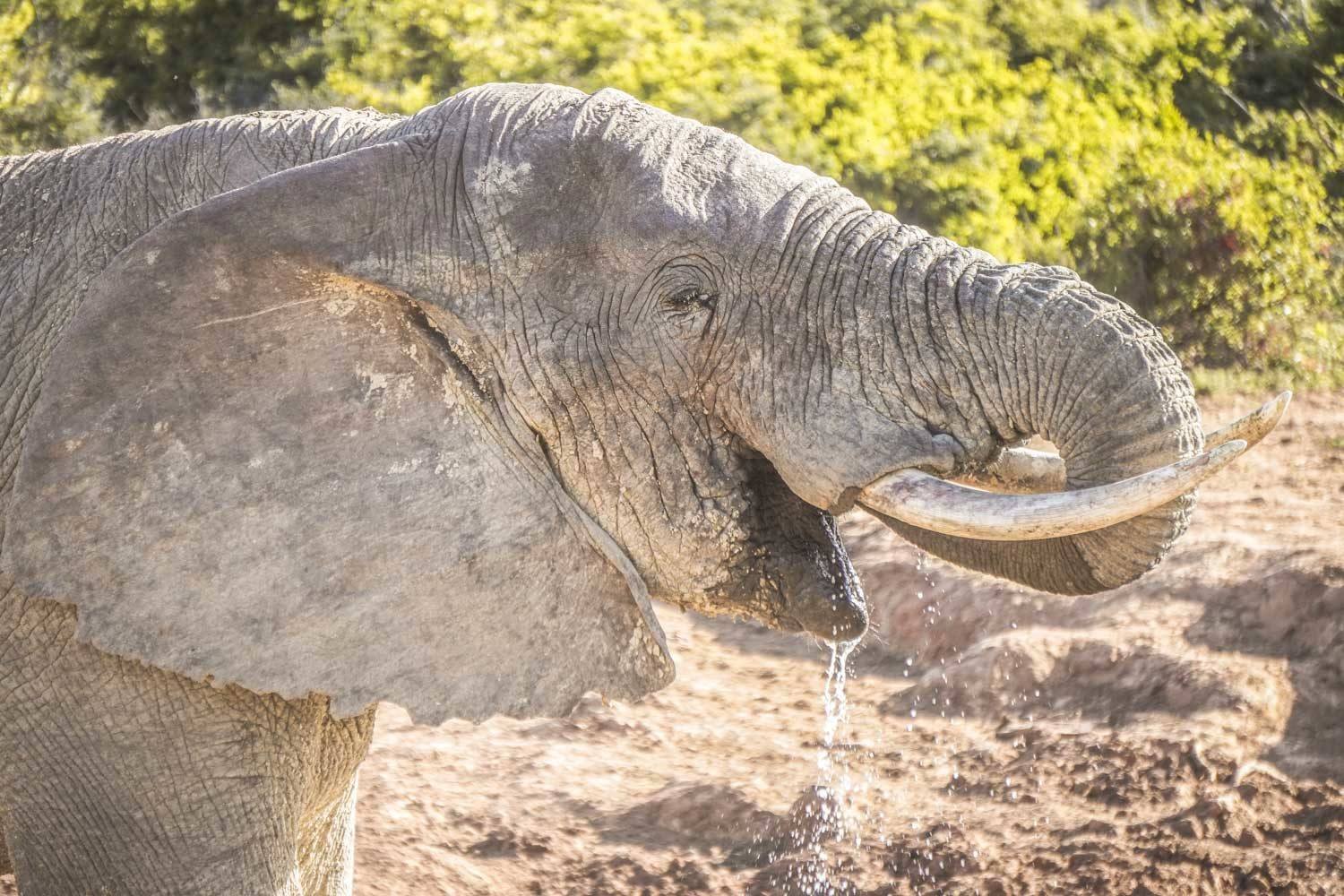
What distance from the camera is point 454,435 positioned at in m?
3.10

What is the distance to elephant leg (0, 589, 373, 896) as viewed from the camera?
313 centimetres

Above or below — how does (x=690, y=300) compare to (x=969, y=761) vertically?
above

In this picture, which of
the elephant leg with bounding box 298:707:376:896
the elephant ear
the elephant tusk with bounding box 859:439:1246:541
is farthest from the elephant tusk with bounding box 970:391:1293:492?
the elephant leg with bounding box 298:707:376:896

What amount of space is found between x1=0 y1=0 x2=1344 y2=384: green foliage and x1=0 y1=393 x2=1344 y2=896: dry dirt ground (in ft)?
12.2

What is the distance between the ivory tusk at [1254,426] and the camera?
2748 mm

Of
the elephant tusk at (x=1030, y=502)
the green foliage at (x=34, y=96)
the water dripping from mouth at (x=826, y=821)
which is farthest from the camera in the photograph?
the green foliage at (x=34, y=96)

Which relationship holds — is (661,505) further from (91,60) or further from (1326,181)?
(91,60)

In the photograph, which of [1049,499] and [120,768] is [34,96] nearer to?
[120,768]

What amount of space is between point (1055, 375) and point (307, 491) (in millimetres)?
1331

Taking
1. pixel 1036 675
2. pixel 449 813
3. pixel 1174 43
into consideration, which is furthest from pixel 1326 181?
pixel 449 813

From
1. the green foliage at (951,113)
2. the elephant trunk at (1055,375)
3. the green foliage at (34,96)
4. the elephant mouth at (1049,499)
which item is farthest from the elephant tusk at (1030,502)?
the green foliage at (34,96)

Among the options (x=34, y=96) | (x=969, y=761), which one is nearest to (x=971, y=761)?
(x=969, y=761)

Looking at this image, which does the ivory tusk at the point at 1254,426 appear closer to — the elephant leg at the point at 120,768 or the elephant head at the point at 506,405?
the elephant head at the point at 506,405

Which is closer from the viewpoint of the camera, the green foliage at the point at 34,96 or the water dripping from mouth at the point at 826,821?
the water dripping from mouth at the point at 826,821
